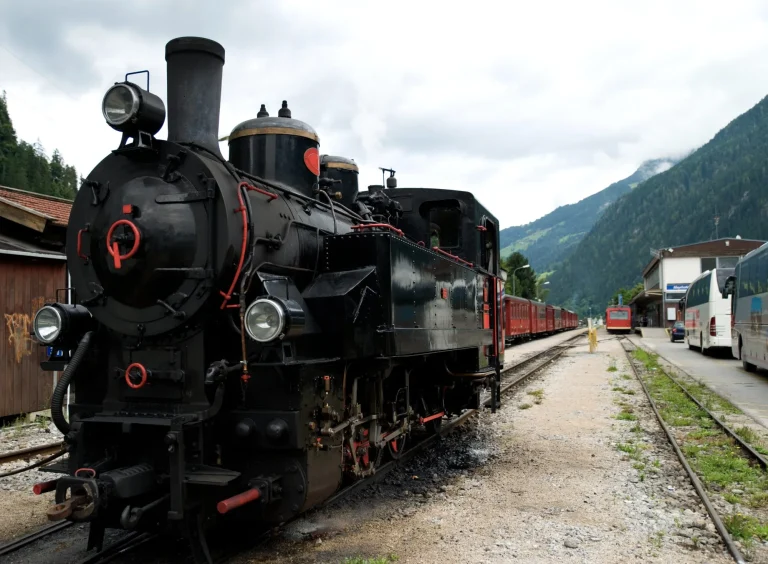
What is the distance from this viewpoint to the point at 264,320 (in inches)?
156

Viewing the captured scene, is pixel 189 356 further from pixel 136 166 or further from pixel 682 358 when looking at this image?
pixel 682 358

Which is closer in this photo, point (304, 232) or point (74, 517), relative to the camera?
point (74, 517)

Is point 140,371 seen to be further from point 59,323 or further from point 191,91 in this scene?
point 191,91

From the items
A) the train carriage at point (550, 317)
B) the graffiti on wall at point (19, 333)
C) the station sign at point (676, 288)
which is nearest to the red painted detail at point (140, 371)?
the graffiti on wall at point (19, 333)

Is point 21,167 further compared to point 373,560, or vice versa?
point 21,167

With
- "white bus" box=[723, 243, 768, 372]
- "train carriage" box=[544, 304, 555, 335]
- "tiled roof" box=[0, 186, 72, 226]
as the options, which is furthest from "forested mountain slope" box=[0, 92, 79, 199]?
"white bus" box=[723, 243, 768, 372]

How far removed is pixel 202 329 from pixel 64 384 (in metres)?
0.96

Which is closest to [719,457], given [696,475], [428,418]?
[696,475]

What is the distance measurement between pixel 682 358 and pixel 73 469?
22.7 metres

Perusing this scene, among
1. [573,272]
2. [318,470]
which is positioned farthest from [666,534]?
[573,272]

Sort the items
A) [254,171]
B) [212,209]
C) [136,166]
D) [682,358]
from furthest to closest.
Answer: [682,358], [254,171], [136,166], [212,209]

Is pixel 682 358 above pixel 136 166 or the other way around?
the other way around

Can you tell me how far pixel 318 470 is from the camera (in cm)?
436

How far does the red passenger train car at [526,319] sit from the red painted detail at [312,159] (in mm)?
16612
